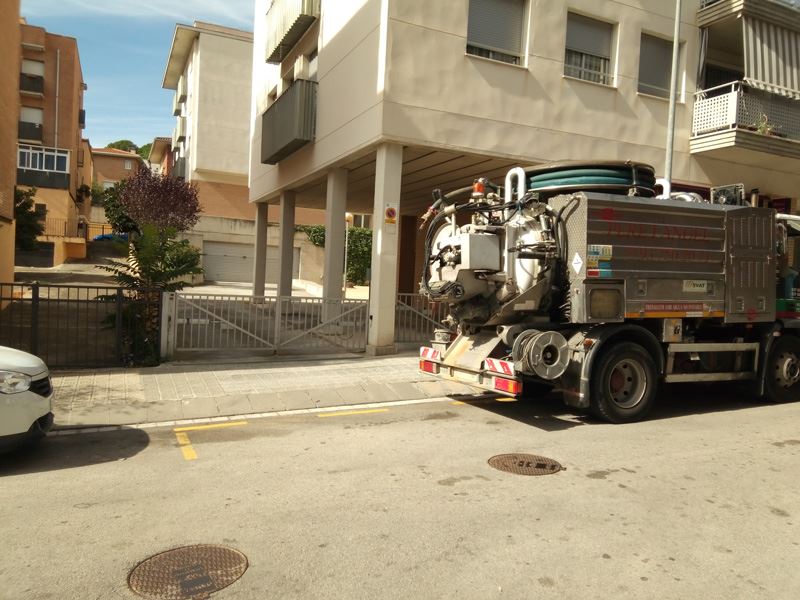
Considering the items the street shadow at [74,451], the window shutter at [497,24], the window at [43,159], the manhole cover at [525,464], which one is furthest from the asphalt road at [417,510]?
the window at [43,159]

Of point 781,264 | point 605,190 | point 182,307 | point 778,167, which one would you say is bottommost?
point 182,307

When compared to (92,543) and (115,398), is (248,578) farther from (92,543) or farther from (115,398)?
(115,398)

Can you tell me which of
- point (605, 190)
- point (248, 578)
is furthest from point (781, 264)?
point (248, 578)

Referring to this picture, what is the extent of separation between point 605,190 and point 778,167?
10893 millimetres

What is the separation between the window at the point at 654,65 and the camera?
1448 centimetres

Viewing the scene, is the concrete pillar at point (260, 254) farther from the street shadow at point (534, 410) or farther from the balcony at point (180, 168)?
the balcony at point (180, 168)

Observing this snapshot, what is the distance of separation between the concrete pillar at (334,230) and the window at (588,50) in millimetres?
5596

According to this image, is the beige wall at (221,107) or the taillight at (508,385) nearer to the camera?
the taillight at (508,385)

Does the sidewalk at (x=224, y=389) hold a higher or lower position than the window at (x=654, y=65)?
lower

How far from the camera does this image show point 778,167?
16.0m

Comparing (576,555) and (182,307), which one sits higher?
(182,307)

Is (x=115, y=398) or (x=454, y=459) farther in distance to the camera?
(x=115, y=398)

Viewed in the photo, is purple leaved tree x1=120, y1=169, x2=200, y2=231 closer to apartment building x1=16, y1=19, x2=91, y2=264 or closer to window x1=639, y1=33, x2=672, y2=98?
apartment building x1=16, y1=19, x2=91, y2=264

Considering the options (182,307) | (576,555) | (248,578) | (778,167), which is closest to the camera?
(248,578)
